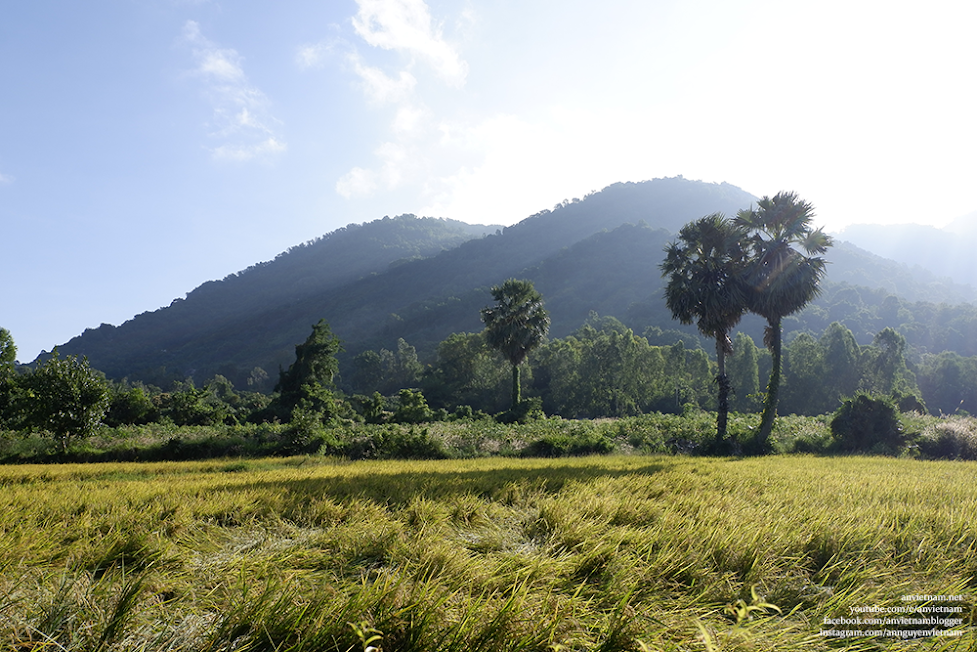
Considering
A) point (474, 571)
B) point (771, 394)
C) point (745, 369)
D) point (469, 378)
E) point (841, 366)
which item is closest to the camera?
point (474, 571)

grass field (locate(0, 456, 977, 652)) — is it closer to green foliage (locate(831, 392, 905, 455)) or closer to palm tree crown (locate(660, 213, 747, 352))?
palm tree crown (locate(660, 213, 747, 352))

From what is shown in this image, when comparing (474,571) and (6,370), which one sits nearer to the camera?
(474,571)

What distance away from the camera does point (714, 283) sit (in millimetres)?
21922

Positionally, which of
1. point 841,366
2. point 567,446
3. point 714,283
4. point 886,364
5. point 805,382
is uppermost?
point 714,283

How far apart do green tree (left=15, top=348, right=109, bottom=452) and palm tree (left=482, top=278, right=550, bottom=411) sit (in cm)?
2538

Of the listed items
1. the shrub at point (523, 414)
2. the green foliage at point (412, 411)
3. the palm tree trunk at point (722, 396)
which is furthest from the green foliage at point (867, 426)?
the green foliage at point (412, 411)

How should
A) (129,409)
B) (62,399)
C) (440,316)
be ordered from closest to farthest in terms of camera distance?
(62,399) → (129,409) → (440,316)

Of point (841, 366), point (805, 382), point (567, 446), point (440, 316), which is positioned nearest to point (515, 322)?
point (567, 446)

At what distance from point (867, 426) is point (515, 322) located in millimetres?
23118

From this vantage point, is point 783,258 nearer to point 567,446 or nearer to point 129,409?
point 567,446

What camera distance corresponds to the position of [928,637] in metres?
2.86

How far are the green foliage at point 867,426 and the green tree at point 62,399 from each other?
3769 cm

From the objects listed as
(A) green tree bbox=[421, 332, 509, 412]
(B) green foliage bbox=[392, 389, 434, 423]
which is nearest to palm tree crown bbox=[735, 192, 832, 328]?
→ (B) green foliage bbox=[392, 389, 434, 423]

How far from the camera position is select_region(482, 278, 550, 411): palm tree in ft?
116
